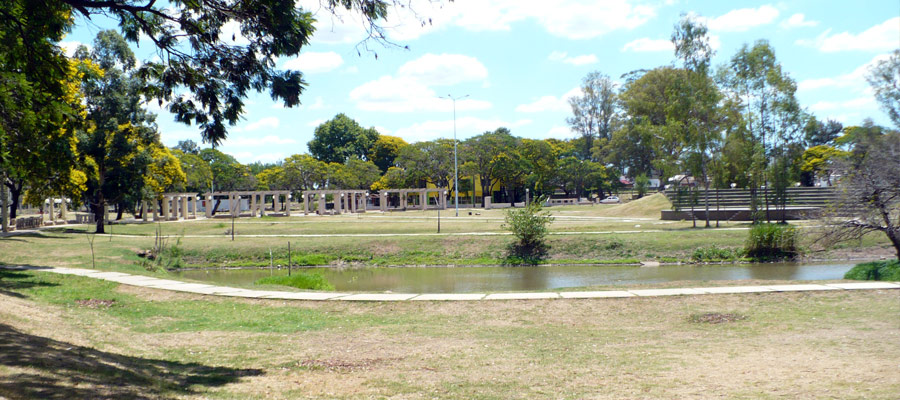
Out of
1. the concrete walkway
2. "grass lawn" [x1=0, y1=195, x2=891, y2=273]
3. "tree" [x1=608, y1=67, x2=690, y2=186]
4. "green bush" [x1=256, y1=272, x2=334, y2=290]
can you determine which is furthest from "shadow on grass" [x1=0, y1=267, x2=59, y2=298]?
"tree" [x1=608, y1=67, x2=690, y2=186]

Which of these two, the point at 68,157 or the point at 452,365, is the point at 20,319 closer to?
the point at 452,365

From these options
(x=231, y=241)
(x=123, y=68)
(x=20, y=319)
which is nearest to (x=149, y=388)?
(x=20, y=319)

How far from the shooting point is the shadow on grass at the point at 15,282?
467 inches

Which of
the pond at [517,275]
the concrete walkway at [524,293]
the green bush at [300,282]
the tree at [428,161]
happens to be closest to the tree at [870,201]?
the concrete walkway at [524,293]

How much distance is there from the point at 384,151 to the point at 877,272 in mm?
80994

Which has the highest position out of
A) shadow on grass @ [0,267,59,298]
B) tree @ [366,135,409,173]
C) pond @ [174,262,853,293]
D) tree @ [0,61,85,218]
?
tree @ [366,135,409,173]

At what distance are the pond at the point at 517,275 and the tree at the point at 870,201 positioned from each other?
392cm

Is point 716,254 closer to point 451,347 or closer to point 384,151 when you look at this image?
point 451,347

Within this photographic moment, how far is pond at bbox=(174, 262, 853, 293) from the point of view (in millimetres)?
20828

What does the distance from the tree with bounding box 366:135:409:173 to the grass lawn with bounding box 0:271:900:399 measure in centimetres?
7986

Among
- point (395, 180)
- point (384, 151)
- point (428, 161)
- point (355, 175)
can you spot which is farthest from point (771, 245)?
point (384, 151)

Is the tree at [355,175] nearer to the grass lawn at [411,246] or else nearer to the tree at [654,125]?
the tree at [654,125]

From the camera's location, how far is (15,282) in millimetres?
13570

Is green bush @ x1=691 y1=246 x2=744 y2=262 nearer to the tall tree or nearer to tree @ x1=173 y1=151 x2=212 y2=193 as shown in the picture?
the tall tree
